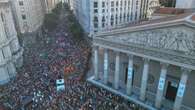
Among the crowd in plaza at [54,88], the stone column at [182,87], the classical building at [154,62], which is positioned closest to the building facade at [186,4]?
the classical building at [154,62]

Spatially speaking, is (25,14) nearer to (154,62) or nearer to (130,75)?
(130,75)

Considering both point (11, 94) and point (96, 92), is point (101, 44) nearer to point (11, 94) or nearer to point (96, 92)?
point (96, 92)

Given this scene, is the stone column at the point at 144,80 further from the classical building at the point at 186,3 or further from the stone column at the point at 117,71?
the classical building at the point at 186,3

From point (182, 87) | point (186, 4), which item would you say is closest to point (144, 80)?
point (182, 87)

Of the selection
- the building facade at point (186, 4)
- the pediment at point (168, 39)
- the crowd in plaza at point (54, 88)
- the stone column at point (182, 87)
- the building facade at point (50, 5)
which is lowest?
the crowd in plaza at point (54, 88)

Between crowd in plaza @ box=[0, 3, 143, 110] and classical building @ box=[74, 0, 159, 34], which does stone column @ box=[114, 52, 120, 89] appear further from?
classical building @ box=[74, 0, 159, 34]

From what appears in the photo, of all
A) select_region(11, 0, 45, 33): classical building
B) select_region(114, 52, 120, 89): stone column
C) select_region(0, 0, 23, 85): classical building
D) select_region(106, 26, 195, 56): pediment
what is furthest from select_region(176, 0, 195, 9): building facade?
A: select_region(11, 0, 45, 33): classical building
